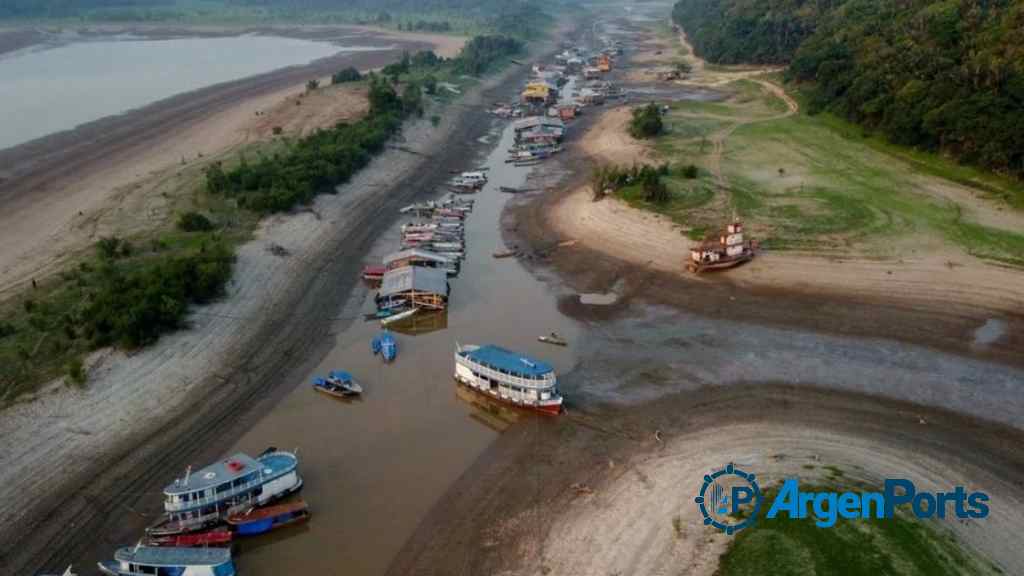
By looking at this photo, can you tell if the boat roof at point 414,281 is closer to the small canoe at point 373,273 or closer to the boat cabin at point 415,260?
the small canoe at point 373,273

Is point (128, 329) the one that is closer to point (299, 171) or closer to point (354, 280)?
point (354, 280)

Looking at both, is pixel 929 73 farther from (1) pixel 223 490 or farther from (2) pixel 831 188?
(1) pixel 223 490

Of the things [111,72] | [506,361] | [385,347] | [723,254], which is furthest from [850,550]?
[111,72]

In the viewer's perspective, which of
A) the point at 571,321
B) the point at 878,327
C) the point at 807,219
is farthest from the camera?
the point at 807,219

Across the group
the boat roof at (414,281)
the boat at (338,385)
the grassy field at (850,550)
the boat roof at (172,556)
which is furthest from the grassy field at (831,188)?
the boat roof at (172,556)

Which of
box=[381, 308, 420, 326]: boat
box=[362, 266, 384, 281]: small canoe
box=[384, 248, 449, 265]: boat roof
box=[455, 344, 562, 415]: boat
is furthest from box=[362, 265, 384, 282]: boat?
box=[455, 344, 562, 415]: boat

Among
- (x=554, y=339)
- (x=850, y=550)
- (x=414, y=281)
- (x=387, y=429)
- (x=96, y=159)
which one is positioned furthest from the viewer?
→ (x=96, y=159)

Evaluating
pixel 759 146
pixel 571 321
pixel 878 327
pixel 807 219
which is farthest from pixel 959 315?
pixel 759 146
